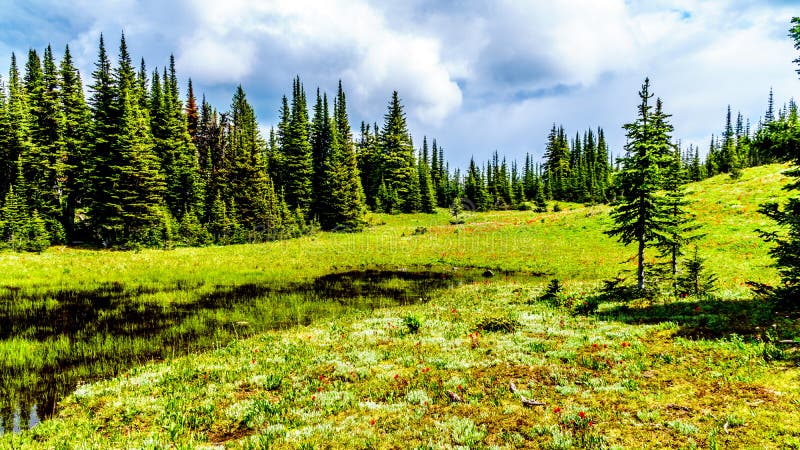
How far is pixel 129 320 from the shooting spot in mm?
17453

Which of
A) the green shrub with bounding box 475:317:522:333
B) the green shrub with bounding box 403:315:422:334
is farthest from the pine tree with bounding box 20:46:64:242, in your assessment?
the green shrub with bounding box 475:317:522:333

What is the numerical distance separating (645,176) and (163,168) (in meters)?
67.5

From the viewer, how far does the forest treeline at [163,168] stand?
4919 centimetres

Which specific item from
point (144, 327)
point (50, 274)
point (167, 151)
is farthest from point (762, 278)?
point (167, 151)

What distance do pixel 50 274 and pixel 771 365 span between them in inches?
1576

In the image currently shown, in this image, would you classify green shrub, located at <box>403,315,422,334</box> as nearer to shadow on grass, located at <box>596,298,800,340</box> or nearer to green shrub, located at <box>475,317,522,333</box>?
green shrub, located at <box>475,317,522,333</box>

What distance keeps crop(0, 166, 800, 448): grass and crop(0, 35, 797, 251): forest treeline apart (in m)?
22.6

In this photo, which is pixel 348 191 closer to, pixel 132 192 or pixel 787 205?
pixel 132 192

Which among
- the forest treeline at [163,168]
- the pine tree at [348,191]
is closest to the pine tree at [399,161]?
the forest treeline at [163,168]

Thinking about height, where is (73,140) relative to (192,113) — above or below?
below

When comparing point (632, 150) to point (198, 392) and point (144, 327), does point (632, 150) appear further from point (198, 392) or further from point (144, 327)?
point (144, 327)

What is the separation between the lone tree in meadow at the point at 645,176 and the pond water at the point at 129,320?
499 inches

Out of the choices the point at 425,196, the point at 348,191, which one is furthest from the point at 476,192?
the point at 348,191

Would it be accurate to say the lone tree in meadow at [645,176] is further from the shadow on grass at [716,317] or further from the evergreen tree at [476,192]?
the evergreen tree at [476,192]
